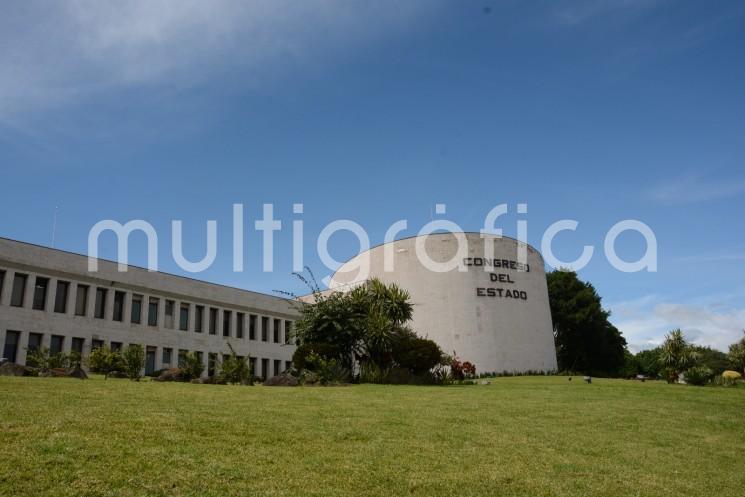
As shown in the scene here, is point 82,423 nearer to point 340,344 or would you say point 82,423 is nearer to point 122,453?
point 122,453

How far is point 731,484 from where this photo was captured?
11.0m

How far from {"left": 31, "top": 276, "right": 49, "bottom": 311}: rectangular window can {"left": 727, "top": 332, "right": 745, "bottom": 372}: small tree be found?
4761cm

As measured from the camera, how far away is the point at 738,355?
48.2 metres

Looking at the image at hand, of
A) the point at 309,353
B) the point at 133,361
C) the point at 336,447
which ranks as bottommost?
the point at 336,447

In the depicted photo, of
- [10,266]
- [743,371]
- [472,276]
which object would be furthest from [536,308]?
[10,266]

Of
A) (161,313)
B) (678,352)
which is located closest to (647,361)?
(678,352)

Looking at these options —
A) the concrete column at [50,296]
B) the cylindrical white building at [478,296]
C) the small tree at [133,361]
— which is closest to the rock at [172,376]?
the small tree at [133,361]

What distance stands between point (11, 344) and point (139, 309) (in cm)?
885

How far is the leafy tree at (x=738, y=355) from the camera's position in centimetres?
4806

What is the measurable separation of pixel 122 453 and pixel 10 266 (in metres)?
31.0

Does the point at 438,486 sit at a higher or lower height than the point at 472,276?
lower

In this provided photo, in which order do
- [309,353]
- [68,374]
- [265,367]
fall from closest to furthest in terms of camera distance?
[68,374]
[309,353]
[265,367]

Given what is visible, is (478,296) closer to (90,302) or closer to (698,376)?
(698,376)

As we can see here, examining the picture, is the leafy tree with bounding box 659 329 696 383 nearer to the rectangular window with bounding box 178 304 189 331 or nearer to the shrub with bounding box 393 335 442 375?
the shrub with bounding box 393 335 442 375
